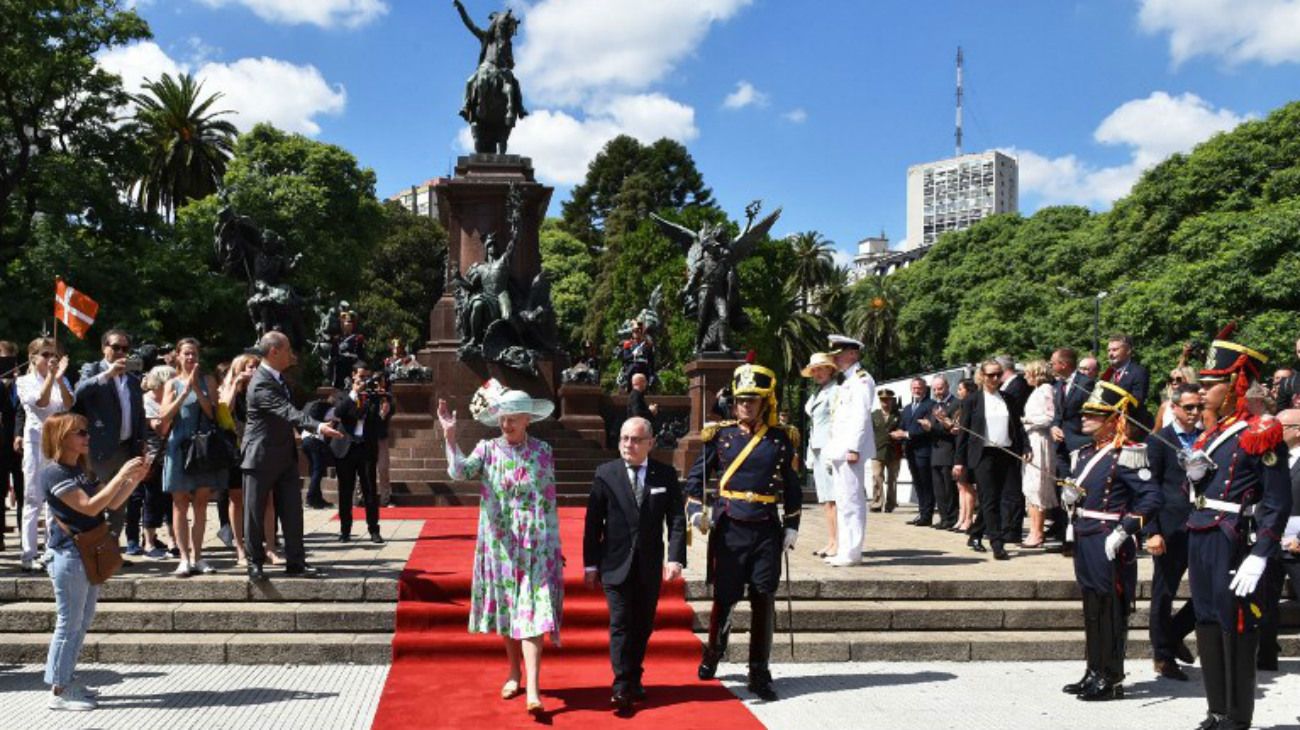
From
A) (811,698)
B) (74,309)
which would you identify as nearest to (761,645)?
(811,698)

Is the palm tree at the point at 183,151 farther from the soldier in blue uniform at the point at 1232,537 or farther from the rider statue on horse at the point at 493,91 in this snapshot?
the soldier in blue uniform at the point at 1232,537

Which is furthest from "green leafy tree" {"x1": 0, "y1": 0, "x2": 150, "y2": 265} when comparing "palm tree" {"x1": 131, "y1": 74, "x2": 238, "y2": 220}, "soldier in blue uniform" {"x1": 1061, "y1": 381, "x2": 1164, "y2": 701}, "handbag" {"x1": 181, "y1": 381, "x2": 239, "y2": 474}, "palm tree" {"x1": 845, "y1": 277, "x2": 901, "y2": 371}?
"palm tree" {"x1": 845, "y1": 277, "x2": 901, "y2": 371}

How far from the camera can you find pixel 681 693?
648 centimetres

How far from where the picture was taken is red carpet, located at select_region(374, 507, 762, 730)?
19.4 feet

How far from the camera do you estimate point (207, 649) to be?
23.3 feet

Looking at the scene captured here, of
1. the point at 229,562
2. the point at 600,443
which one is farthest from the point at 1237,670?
the point at 600,443

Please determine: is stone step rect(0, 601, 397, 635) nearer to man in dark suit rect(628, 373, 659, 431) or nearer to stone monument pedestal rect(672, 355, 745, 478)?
man in dark suit rect(628, 373, 659, 431)

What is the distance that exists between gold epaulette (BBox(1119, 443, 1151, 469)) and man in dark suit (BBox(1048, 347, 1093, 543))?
326 cm

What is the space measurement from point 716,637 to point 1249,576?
9.62ft

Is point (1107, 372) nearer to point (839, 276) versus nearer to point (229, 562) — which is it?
point (229, 562)

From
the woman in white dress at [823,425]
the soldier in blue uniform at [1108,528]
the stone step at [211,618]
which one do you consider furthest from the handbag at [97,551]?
the soldier in blue uniform at [1108,528]

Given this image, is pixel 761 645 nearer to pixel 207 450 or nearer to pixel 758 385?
pixel 758 385

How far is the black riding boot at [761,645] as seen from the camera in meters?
6.39

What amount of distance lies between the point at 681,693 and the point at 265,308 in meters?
13.0
